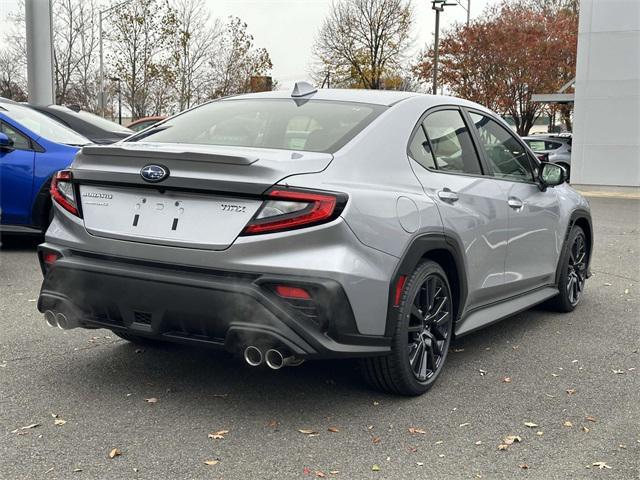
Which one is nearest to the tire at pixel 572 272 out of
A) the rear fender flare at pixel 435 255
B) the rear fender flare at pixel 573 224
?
the rear fender flare at pixel 573 224

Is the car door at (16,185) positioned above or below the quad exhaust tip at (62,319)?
above

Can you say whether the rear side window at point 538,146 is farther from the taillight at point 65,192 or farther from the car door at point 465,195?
the taillight at point 65,192

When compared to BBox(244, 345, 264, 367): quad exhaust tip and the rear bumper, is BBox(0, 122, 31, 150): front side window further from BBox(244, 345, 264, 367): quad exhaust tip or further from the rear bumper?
BBox(244, 345, 264, 367): quad exhaust tip

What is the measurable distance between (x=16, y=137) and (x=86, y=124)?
1.22 meters

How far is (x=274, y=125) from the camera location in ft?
14.0

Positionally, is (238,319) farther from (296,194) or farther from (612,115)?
(612,115)

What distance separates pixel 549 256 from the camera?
5855 millimetres

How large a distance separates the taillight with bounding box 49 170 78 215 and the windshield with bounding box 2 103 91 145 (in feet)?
14.7

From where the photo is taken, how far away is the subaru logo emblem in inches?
145

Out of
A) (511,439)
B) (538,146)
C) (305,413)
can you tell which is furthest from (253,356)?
(538,146)

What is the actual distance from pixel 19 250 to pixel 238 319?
5.88 m

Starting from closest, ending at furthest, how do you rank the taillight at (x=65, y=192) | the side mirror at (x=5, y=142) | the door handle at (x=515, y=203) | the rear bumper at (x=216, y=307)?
the rear bumper at (x=216, y=307) < the taillight at (x=65, y=192) < the door handle at (x=515, y=203) < the side mirror at (x=5, y=142)

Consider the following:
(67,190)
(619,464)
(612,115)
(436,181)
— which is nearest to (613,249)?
(436,181)

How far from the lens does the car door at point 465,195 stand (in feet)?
14.2
